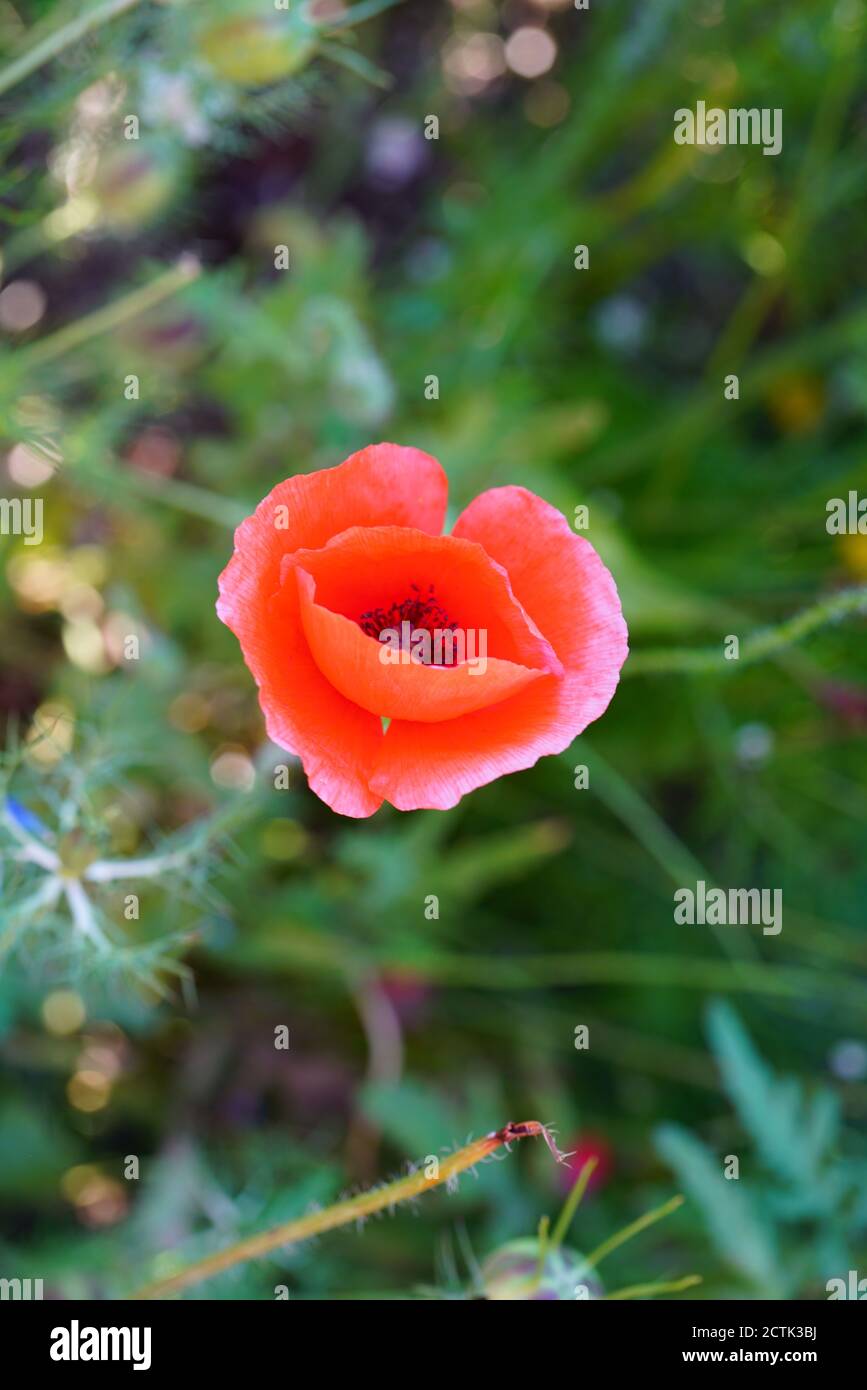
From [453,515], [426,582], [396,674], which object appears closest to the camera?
[396,674]

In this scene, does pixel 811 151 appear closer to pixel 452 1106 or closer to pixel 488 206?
pixel 488 206

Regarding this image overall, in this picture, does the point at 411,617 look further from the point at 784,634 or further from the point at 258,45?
the point at 258,45

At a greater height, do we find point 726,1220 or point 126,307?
point 126,307

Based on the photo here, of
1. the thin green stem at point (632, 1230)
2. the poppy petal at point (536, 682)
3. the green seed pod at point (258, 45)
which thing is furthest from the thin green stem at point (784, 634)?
the green seed pod at point (258, 45)

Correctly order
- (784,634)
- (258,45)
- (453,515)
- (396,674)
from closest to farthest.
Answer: (396,674)
(784,634)
(258,45)
(453,515)

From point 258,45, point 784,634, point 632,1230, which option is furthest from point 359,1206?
point 258,45

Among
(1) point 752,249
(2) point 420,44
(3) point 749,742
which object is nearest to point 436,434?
(3) point 749,742
